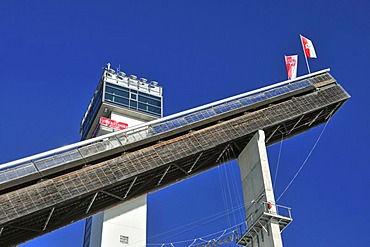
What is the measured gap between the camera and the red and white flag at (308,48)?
40.3 metres

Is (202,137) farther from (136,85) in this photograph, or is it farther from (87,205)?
(136,85)

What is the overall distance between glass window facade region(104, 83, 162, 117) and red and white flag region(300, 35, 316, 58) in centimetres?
3016

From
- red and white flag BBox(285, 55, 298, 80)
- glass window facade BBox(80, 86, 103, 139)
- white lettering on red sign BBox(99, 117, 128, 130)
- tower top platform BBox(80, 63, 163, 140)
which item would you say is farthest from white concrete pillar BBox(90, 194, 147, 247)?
red and white flag BBox(285, 55, 298, 80)

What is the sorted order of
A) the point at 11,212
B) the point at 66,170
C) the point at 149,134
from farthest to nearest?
the point at 149,134, the point at 66,170, the point at 11,212

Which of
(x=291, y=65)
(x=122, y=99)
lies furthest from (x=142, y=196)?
(x=122, y=99)

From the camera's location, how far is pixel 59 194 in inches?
1186

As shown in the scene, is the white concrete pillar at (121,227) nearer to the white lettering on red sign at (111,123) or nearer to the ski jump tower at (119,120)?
the ski jump tower at (119,120)

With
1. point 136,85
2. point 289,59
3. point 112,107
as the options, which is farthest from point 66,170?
point 136,85

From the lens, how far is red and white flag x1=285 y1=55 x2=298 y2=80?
3934cm

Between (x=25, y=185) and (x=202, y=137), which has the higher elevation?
(x=202, y=137)

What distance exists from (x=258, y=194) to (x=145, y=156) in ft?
27.3

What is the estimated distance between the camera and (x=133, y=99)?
65.8 m

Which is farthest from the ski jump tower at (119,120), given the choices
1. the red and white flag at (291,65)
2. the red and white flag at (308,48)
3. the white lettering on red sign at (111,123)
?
the red and white flag at (308,48)

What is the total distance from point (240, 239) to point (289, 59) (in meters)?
16.0
